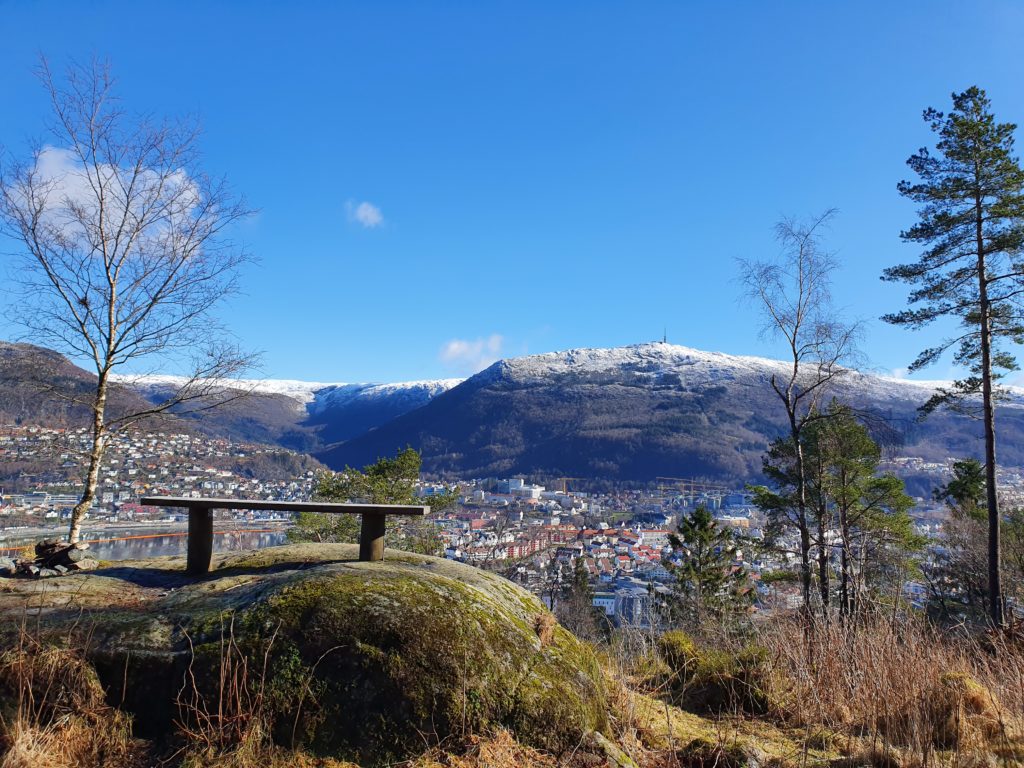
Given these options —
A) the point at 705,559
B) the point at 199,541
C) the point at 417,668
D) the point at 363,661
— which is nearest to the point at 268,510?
the point at 199,541

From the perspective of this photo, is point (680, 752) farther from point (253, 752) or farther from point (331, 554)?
point (331, 554)

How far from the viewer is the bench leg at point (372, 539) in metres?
6.22

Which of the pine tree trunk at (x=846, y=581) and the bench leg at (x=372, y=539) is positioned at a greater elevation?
the bench leg at (x=372, y=539)

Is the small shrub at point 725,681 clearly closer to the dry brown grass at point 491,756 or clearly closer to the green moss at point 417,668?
the green moss at point 417,668

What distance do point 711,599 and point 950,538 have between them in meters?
8.95

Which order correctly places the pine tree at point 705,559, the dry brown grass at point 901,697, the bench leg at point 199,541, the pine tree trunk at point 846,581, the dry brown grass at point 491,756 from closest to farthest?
the dry brown grass at point 491,756 < the dry brown grass at point 901,697 < the bench leg at point 199,541 < the pine tree trunk at point 846,581 < the pine tree at point 705,559

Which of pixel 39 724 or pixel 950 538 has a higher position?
pixel 39 724

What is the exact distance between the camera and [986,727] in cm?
452

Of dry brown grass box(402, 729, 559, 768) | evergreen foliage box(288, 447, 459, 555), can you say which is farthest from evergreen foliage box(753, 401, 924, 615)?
dry brown grass box(402, 729, 559, 768)

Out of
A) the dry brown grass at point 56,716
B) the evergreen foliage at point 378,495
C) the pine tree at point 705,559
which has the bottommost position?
the pine tree at point 705,559

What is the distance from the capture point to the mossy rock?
369 cm

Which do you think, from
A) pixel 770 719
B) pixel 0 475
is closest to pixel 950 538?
pixel 770 719

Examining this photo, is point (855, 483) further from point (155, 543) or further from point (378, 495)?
point (155, 543)

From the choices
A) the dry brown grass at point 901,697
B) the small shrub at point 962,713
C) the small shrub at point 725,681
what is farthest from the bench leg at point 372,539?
the small shrub at point 962,713
